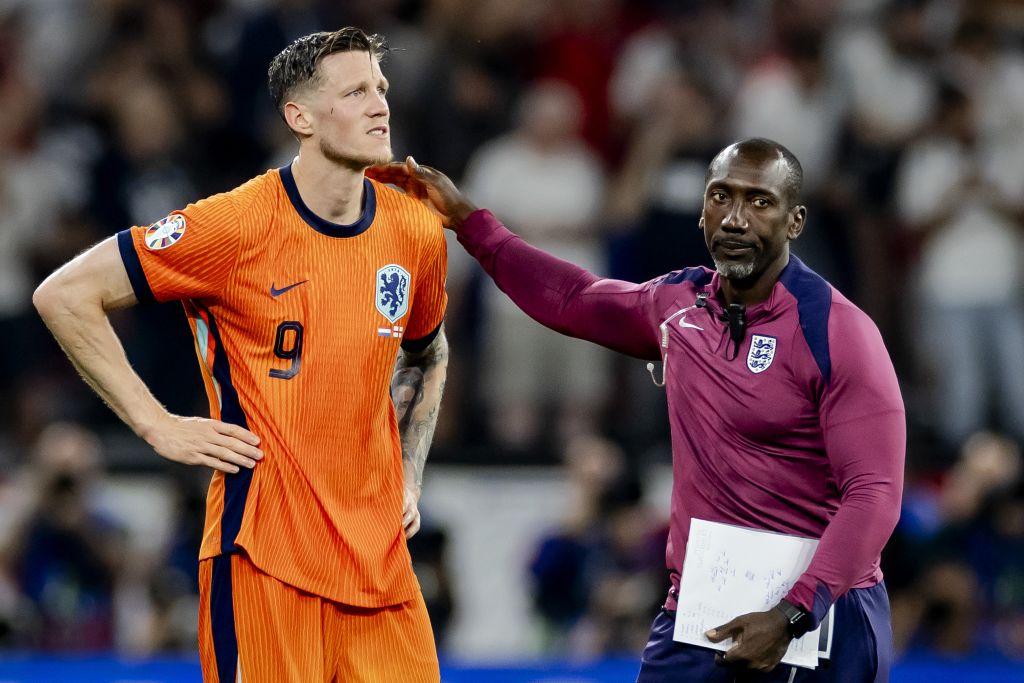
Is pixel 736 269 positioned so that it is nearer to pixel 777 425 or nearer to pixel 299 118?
pixel 777 425

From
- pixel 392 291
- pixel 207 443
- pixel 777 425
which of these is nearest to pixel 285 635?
pixel 207 443

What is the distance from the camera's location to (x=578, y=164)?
32.6 feet

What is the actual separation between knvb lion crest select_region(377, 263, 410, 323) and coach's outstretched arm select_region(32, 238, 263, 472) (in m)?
0.54

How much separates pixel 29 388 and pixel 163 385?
0.88 m

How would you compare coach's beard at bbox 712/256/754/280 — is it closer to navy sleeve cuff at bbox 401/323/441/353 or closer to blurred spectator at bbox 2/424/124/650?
navy sleeve cuff at bbox 401/323/441/353

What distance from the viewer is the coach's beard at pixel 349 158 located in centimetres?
468

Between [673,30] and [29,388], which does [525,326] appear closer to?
[673,30]

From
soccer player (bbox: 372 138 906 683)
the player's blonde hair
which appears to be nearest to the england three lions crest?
soccer player (bbox: 372 138 906 683)

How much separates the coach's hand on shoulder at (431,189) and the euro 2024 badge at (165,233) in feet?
2.90

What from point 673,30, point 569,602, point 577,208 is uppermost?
point 673,30

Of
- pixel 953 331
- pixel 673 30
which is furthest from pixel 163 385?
pixel 953 331

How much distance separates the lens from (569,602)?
8711mm

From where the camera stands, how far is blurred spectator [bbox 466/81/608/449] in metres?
9.73

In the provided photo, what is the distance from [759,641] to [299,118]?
197 centimetres
